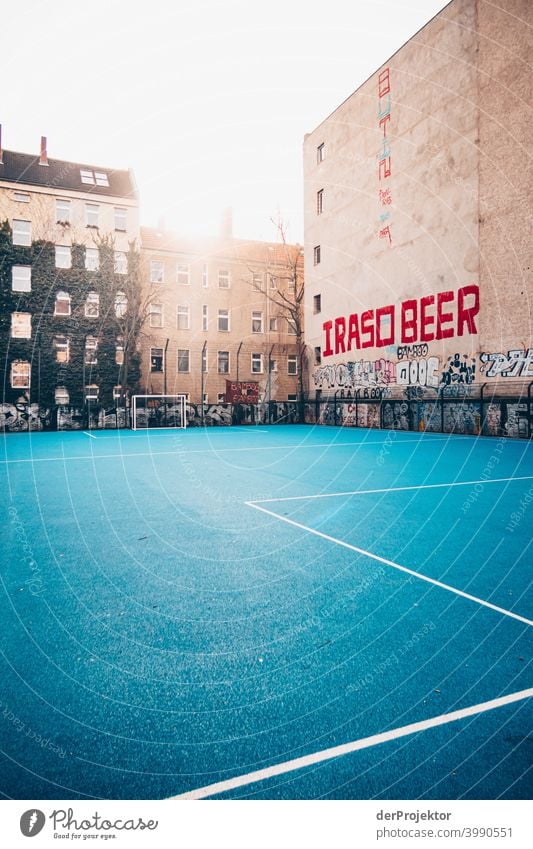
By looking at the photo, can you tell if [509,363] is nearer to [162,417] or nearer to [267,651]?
[267,651]

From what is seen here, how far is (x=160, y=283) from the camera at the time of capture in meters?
36.4

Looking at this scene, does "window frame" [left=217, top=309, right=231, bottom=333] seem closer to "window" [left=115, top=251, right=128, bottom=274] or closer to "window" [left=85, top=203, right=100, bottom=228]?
"window" [left=115, top=251, right=128, bottom=274]

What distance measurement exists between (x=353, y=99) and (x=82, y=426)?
22.3 m

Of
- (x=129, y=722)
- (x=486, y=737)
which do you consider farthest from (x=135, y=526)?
(x=486, y=737)

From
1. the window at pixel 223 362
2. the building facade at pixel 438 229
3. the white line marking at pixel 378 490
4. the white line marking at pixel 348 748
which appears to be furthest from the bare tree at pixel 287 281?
the white line marking at pixel 348 748

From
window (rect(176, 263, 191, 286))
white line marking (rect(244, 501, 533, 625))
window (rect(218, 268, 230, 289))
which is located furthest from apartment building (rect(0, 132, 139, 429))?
white line marking (rect(244, 501, 533, 625))

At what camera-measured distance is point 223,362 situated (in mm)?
38250

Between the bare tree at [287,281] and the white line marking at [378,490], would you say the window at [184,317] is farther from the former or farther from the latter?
the white line marking at [378,490]

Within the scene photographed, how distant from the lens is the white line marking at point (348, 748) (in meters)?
1.88

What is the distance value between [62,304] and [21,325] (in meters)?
2.80

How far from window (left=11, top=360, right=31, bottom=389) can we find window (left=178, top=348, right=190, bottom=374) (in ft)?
32.3

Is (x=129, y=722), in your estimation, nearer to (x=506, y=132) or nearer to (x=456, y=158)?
(x=506, y=132)

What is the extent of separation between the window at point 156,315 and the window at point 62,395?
758cm

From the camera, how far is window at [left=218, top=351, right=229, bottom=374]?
37938 millimetres
